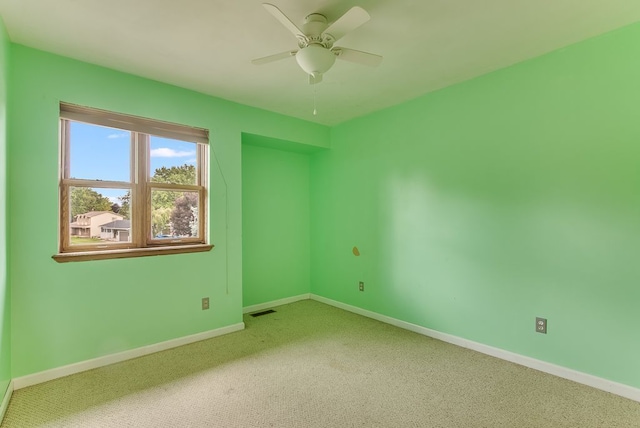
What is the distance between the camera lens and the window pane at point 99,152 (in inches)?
97.6

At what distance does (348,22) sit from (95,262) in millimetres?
2654

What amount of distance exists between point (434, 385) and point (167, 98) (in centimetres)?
341

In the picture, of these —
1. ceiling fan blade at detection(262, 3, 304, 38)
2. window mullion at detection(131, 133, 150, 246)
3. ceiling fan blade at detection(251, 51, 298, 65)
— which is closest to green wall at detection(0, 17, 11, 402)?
window mullion at detection(131, 133, 150, 246)

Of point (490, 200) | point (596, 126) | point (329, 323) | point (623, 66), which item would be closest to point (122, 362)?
point (329, 323)

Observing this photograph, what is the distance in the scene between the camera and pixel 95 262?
2.47m

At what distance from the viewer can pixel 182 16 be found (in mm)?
1896

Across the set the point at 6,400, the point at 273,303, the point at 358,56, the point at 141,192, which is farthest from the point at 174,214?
the point at 358,56

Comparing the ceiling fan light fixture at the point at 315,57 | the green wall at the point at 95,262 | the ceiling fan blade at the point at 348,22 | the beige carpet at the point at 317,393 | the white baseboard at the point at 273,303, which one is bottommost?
the beige carpet at the point at 317,393

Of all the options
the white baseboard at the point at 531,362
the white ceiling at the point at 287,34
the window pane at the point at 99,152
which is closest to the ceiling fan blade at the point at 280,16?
the white ceiling at the point at 287,34

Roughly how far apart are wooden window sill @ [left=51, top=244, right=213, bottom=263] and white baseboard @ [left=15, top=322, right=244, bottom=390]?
84cm

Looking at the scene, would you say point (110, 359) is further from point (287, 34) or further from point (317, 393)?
point (287, 34)

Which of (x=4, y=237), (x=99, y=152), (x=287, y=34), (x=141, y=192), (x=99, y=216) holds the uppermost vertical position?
(x=287, y=34)

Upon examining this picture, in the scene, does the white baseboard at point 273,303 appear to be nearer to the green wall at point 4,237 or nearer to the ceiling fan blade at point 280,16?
the green wall at point 4,237

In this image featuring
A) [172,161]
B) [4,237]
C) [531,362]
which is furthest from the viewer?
[172,161]
